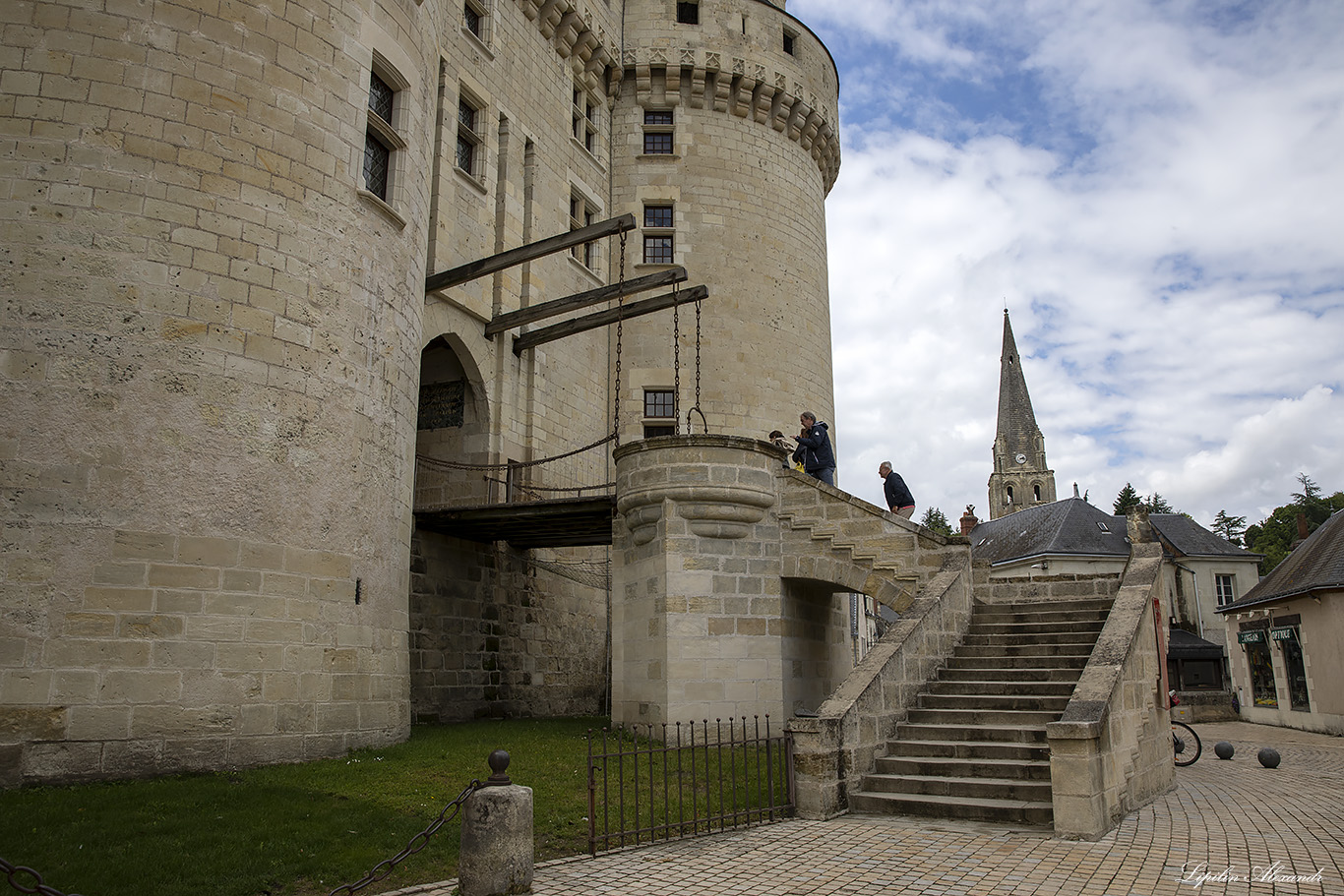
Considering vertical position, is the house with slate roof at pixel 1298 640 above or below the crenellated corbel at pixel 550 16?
below

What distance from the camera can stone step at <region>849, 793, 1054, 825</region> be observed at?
25.4ft

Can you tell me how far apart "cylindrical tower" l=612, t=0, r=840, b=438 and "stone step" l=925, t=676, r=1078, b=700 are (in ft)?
36.6

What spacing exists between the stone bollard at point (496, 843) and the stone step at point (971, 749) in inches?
171

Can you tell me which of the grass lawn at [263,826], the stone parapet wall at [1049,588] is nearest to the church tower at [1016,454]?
the stone parapet wall at [1049,588]

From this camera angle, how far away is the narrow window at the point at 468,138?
16.9 metres

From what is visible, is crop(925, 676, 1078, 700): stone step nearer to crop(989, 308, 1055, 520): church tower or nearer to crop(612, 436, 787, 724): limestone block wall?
crop(612, 436, 787, 724): limestone block wall

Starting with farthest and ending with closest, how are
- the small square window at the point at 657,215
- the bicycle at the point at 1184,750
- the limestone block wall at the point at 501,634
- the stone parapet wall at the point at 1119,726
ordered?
1. the small square window at the point at 657,215
2. the limestone block wall at the point at 501,634
3. the bicycle at the point at 1184,750
4. the stone parapet wall at the point at 1119,726

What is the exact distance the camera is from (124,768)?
8.53 metres

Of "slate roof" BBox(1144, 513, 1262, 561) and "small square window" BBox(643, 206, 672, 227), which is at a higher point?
"small square window" BBox(643, 206, 672, 227)

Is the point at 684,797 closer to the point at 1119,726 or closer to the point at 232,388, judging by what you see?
the point at 1119,726

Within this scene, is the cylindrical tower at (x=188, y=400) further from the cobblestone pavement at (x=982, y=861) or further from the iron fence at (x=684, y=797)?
the cobblestone pavement at (x=982, y=861)

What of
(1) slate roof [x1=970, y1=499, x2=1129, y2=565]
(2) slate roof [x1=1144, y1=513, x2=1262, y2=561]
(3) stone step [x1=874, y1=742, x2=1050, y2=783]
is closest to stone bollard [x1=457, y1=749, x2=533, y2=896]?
(3) stone step [x1=874, y1=742, x2=1050, y2=783]

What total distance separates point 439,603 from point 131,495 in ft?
21.1

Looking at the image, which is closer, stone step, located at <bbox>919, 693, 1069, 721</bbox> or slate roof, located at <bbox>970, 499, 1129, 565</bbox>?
stone step, located at <bbox>919, 693, 1069, 721</bbox>
